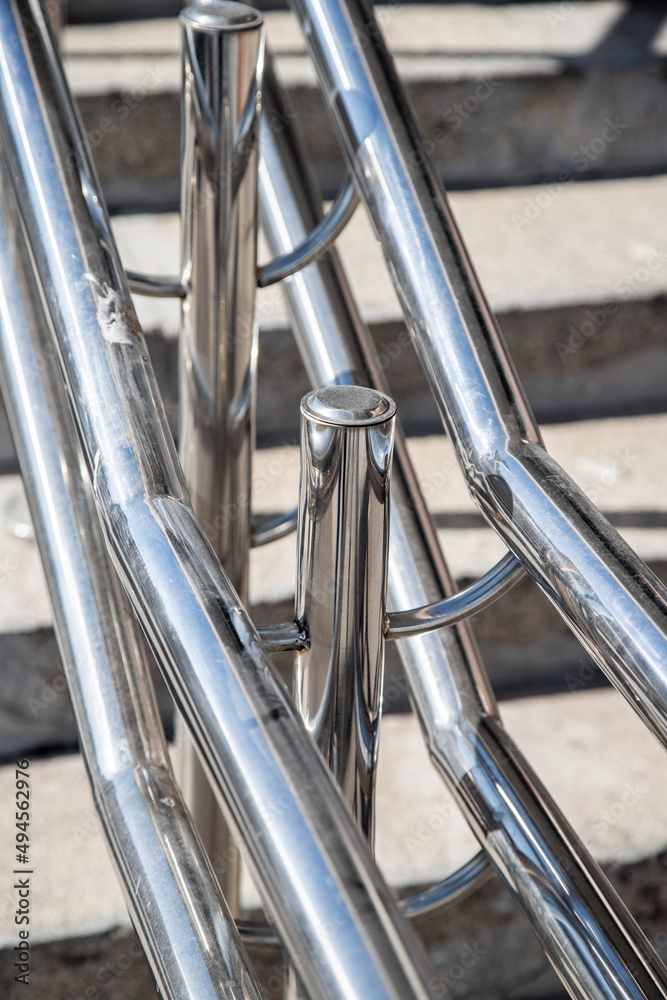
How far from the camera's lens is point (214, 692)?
0.95 ft

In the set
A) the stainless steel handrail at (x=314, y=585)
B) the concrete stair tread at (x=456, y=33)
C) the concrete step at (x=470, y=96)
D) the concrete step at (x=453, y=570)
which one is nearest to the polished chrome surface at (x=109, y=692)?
the stainless steel handrail at (x=314, y=585)

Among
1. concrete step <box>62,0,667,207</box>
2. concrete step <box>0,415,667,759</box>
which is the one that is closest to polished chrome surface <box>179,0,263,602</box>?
concrete step <box>0,415,667,759</box>

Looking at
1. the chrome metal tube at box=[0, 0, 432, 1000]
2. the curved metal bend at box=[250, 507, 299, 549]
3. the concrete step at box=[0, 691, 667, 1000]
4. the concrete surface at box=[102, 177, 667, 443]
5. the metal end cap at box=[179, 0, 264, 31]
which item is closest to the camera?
the chrome metal tube at box=[0, 0, 432, 1000]

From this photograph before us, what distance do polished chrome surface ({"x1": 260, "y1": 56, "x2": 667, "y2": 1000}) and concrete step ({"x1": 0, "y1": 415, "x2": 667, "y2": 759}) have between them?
0.50m

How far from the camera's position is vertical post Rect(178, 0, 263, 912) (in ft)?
1.60

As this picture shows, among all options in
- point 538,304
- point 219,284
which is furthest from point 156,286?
point 538,304

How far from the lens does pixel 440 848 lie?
3.34 feet

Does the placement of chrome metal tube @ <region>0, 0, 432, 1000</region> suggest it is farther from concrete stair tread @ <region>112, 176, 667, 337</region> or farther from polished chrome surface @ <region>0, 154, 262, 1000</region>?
concrete stair tread @ <region>112, 176, 667, 337</region>

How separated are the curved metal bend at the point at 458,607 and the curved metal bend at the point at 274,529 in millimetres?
198

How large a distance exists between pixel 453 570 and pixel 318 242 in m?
0.63

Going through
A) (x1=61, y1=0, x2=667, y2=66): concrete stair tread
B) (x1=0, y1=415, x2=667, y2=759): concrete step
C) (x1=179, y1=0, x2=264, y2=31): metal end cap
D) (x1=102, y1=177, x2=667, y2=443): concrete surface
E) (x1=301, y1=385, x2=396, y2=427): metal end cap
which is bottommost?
(x1=301, y1=385, x2=396, y2=427): metal end cap

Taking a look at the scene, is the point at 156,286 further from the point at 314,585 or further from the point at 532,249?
the point at 532,249

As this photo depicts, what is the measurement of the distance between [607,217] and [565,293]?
26 centimetres

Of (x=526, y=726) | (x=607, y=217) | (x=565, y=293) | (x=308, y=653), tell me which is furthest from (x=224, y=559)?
(x=607, y=217)
